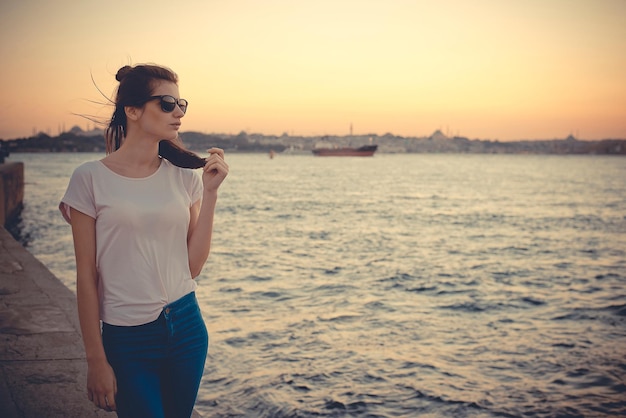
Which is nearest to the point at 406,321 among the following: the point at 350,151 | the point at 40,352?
the point at 40,352

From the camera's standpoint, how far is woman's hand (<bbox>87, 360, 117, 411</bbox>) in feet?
6.36

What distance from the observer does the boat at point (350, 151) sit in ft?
543

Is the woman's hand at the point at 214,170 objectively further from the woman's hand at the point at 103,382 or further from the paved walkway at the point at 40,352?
the paved walkway at the point at 40,352

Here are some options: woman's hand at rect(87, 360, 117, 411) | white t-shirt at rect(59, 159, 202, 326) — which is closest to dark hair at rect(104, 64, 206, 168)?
white t-shirt at rect(59, 159, 202, 326)

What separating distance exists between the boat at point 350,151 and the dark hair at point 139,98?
162 metres

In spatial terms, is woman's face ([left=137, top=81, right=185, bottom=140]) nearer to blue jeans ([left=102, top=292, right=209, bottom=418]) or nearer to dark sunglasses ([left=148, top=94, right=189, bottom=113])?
dark sunglasses ([left=148, top=94, right=189, bottom=113])

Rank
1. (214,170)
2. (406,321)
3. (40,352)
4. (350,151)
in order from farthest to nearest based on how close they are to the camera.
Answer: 1. (350,151)
2. (406,321)
3. (40,352)
4. (214,170)

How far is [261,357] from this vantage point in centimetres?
761

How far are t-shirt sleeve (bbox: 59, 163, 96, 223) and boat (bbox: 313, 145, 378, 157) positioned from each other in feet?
531

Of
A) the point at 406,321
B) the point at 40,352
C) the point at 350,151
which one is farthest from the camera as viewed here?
the point at 350,151

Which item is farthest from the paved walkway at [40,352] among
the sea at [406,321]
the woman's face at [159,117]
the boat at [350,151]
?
the boat at [350,151]

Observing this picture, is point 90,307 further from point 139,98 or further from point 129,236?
point 139,98

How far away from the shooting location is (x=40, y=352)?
177 inches

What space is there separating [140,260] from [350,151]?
16924cm
